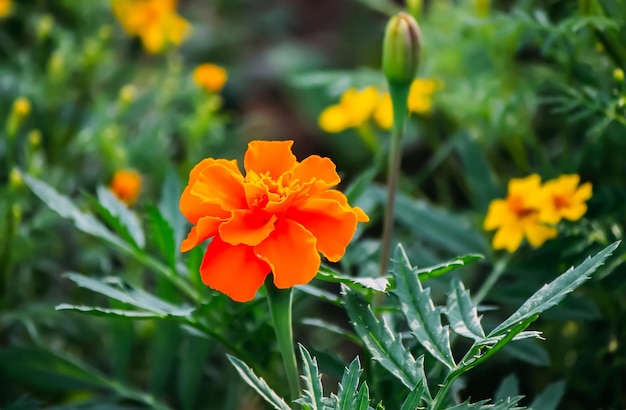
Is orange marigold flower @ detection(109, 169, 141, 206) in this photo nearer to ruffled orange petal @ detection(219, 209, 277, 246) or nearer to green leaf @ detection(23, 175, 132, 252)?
green leaf @ detection(23, 175, 132, 252)

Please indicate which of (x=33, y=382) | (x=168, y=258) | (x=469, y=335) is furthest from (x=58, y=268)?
(x=469, y=335)

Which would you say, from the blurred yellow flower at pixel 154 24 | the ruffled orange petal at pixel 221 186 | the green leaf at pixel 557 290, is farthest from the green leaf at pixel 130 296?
the blurred yellow flower at pixel 154 24

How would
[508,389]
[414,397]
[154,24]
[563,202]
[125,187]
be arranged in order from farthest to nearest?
1. [154,24]
2. [125,187]
3. [563,202]
4. [508,389]
5. [414,397]

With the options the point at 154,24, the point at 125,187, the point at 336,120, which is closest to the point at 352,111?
the point at 336,120

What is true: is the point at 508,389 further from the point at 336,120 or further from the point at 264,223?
the point at 336,120

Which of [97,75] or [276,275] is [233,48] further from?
[276,275]
